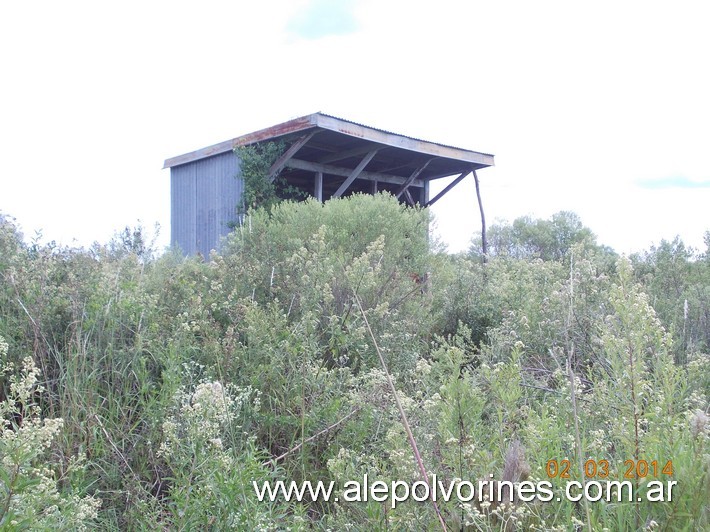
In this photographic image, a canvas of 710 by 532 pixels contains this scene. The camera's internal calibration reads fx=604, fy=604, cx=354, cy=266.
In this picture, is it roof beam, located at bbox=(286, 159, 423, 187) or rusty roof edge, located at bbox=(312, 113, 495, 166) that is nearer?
rusty roof edge, located at bbox=(312, 113, 495, 166)

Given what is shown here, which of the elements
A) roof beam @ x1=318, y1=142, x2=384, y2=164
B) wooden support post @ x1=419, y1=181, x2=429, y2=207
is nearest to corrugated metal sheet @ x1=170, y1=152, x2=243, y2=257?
roof beam @ x1=318, y1=142, x2=384, y2=164

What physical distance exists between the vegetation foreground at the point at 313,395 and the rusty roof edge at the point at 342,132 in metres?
5.77

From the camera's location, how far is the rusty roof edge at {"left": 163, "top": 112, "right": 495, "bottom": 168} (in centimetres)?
1177

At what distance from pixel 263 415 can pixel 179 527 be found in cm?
92

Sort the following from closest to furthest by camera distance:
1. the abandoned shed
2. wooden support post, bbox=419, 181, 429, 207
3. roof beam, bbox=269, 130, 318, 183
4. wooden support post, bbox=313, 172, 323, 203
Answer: roof beam, bbox=269, 130, 318, 183 < the abandoned shed < wooden support post, bbox=313, 172, 323, 203 < wooden support post, bbox=419, 181, 429, 207

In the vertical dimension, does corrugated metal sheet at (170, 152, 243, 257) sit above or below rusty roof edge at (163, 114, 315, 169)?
below

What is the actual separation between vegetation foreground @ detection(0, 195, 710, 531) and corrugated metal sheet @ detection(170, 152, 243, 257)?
24.4 feet

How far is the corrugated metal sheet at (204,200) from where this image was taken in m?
13.7

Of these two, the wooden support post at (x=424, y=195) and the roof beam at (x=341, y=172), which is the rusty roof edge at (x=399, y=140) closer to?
the roof beam at (x=341, y=172)

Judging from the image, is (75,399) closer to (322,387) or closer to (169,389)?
(169,389)

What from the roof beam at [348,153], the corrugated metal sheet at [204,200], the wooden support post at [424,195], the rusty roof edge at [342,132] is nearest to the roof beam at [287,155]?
the rusty roof edge at [342,132]

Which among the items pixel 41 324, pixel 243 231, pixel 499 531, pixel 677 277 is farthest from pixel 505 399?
pixel 677 277

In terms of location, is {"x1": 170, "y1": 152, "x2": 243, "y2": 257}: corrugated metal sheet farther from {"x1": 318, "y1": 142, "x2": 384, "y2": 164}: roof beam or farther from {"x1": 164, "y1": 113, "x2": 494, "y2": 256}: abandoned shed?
{"x1": 318, "y1": 142, "x2": 384, "y2": 164}: roof beam

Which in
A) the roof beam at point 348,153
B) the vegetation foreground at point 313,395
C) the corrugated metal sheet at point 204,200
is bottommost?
the vegetation foreground at point 313,395
